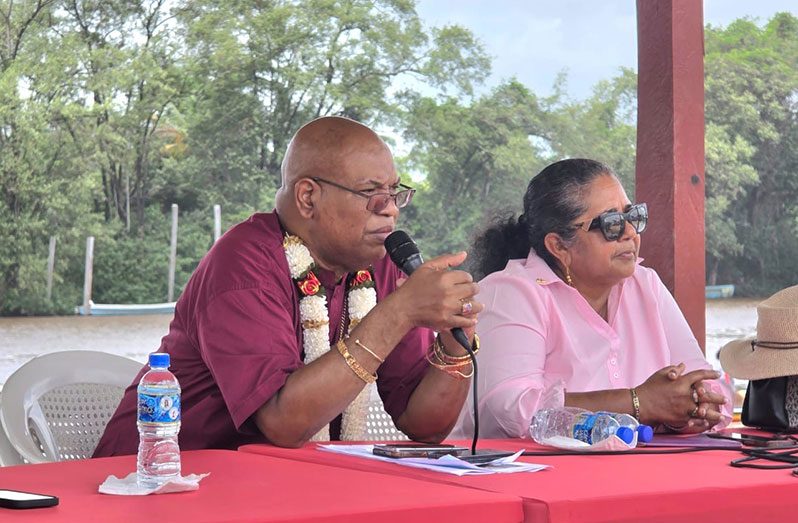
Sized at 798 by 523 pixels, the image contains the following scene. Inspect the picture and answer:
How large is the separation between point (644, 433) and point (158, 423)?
98 centimetres

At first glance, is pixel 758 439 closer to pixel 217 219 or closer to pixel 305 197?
pixel 305 197

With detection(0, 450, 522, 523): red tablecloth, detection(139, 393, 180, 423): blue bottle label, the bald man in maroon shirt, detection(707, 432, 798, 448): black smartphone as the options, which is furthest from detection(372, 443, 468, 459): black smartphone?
detection(707, 432, 798, 448): black smartphone

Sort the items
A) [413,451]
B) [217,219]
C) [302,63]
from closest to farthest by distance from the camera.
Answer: [413,451] < [217,219] < [302,63]

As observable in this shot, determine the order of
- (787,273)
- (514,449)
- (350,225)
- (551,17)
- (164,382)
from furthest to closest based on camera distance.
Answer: (551,17)
(787,273)
(350,225)
(514,449)
(164,382)

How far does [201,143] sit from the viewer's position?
8.66m

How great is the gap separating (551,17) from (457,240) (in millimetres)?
2055

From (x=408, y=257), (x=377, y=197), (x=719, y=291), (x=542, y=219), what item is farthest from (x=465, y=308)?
(x=719, y=291)

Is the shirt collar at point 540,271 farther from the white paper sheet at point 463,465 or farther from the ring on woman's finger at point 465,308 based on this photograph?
the white paper sheet at point 463,465

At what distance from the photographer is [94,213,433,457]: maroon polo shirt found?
2.23 meters

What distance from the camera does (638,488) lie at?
159 cm

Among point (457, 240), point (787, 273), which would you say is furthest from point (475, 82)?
point (787, 273)

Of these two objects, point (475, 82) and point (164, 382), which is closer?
point (164, 382)

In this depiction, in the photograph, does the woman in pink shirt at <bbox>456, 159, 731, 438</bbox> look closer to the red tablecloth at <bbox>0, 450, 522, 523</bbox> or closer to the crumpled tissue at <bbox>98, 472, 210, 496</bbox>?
the red tablecloth at <bbox>0, 450, 522, 523</bbox>

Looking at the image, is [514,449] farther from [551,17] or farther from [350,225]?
[551,17]
